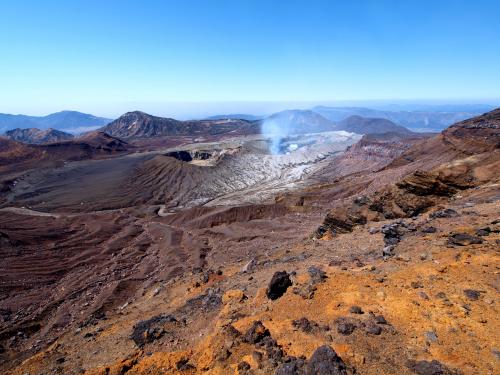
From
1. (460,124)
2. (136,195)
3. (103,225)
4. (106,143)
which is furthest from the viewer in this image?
(106,143)

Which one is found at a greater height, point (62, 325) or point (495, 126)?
point (495, 126)

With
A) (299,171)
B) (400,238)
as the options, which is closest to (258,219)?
(400,238)

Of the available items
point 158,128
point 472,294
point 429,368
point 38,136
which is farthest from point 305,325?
point 38,136

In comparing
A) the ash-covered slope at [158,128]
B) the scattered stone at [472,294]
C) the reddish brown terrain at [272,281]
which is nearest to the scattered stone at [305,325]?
the reddish brown terrain at [272,281]

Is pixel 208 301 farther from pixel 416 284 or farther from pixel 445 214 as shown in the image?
pixel 445 214

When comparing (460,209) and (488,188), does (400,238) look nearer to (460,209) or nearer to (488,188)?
(460,209)

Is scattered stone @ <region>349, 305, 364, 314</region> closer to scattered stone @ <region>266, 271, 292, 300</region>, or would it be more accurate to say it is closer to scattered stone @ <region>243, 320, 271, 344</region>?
scattered stone @ <region>243, 320, 271, 344</region>
